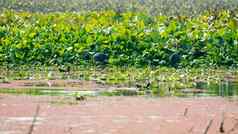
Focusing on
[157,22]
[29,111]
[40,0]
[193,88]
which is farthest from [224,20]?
[40,0]

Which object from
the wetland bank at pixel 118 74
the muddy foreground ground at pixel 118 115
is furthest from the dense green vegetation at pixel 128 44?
the muddy foreground ground at pixel 118 115

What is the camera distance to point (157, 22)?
15312 millimetres

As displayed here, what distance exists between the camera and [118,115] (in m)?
7.69

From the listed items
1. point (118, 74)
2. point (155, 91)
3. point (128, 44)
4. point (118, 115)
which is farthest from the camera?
point (128, 44)

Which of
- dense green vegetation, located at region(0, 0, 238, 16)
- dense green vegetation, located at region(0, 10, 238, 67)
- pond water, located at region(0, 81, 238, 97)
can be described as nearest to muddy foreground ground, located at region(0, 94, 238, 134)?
pond water, located at region(0, 81, 238, 97)

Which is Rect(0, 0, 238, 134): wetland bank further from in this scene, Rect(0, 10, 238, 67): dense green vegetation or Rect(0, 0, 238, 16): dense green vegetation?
Rect(0, 0, 238, 16): dense green vegetation

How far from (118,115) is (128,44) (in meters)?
5.93

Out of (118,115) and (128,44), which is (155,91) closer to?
(118,115)

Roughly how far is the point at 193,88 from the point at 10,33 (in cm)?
524

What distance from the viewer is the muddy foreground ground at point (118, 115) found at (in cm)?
695

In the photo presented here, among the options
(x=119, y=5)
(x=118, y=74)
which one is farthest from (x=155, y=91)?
(x=119, y=5)

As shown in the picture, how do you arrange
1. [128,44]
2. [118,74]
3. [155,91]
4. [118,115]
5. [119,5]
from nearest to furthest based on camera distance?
[118,115]
[155,91]
[118,74]
[128,44]
[119,5]

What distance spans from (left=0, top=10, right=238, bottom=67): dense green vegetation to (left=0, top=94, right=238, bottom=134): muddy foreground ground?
4020mm

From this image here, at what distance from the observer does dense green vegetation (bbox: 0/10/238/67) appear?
43.0 ft
